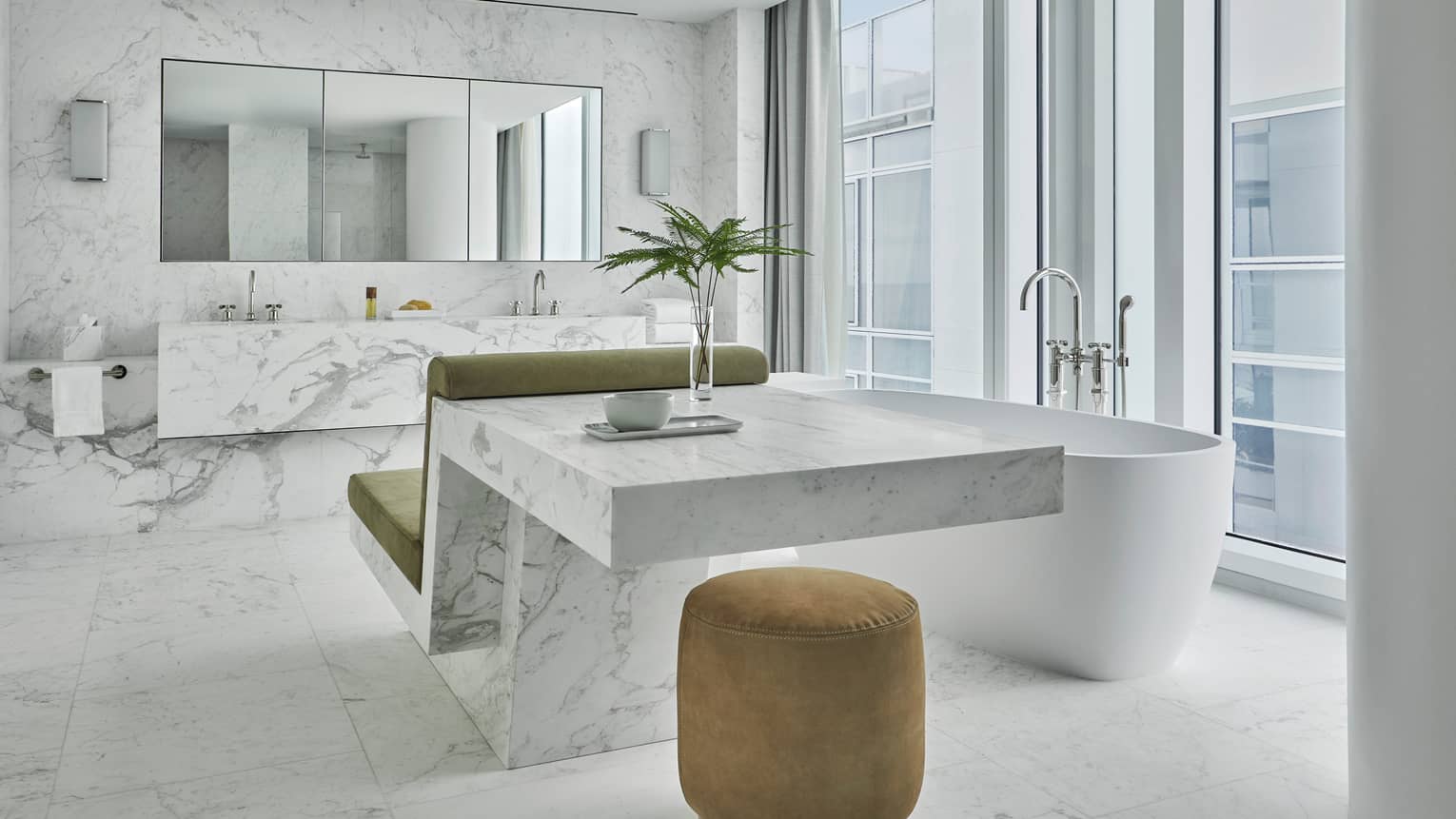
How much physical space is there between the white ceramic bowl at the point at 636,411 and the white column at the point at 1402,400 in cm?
120

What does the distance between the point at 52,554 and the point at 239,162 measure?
Answer: 1761 mm

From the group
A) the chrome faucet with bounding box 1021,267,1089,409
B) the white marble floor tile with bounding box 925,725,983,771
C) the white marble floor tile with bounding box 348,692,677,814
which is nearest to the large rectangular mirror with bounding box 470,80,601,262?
the chrome faucet with bounding box 1021,267,1089,409

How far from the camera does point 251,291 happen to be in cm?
477

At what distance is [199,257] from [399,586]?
2.83 meters

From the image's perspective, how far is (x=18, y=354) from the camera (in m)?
4.52

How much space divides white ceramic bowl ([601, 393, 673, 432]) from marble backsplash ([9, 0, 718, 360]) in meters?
3.51

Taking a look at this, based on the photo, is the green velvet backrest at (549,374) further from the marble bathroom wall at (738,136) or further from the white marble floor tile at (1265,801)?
the marble bathroom wall at (738,136)

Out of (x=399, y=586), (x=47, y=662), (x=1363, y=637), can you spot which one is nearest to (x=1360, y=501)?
(x=1363, y=637)

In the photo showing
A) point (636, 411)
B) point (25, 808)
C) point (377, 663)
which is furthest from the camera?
point (377, 663)

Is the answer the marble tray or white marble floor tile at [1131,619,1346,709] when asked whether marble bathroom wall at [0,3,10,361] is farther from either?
white marble floor tile at [1131,619,1346,709]

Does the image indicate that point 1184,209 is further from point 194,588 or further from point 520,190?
point 194,588

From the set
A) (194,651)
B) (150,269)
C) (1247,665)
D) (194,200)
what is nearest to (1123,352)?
(1247,665)

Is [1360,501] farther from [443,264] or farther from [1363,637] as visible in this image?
[443,264]

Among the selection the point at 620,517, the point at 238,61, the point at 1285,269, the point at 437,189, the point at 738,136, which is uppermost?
the point at 238,61
